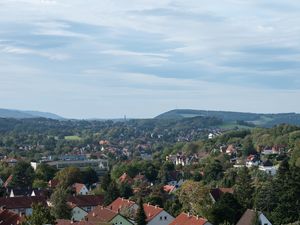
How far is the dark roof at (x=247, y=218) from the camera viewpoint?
40.7 meters

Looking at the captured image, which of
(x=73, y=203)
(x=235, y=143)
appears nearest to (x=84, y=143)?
(x=235, y=143)

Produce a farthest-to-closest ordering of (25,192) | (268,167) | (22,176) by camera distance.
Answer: (268,167)
(22,176)
(25,192)

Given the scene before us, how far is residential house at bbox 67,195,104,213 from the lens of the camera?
183ft

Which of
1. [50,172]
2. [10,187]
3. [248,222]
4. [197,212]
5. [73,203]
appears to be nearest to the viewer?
[248,222]

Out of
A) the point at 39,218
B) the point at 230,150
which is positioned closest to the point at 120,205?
the point at 39,218

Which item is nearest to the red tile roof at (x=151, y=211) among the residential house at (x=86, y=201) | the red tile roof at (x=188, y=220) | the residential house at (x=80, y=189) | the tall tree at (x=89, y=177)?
the red tile roof at (x=188, y=220)

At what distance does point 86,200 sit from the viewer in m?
57.4

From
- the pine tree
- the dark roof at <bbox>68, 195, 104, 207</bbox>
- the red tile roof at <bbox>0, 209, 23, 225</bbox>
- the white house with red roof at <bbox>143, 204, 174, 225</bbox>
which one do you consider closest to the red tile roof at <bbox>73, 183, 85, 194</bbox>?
the dark roof at <bbox>68, 195, 104, 207</bbox>

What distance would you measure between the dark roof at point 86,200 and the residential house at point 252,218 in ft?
60.3

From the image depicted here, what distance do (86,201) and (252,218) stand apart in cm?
2119

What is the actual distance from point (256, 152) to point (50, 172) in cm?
4617

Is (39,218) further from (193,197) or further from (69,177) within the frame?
(69,177)

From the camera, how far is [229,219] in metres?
43.0

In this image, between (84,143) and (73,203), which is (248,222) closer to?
(73,203)
